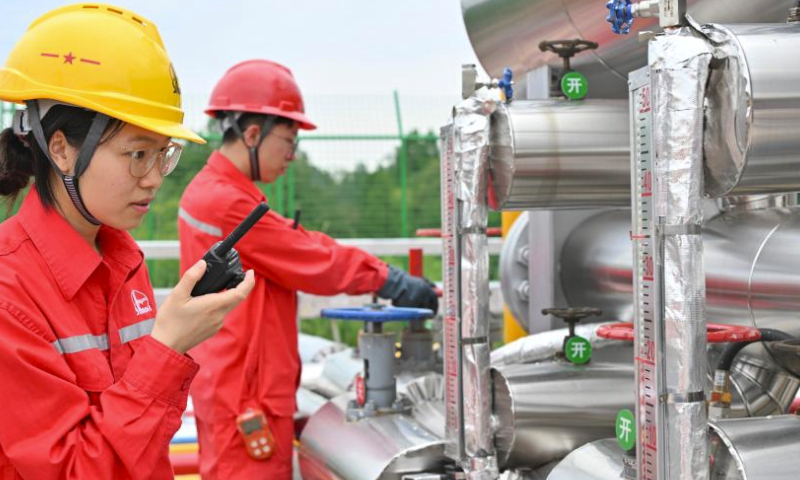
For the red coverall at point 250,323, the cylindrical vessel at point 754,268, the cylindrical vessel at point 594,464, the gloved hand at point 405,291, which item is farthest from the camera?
the gloved hand at point 405,291

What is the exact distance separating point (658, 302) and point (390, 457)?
1305 mm

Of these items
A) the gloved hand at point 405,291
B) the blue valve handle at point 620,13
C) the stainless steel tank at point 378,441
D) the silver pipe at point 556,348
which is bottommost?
the stainless steel tank at point 378,441

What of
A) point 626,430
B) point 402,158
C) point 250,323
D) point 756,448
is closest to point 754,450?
point 756,448

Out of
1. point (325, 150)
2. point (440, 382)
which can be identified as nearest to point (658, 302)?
point (440, 382)

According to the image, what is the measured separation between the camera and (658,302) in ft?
6.01

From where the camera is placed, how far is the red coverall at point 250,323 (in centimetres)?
331

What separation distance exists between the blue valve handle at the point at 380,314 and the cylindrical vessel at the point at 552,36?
2.96ft

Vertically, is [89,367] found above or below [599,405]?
above

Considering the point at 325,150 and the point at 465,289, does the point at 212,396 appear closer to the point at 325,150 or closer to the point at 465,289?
the point at 465,289

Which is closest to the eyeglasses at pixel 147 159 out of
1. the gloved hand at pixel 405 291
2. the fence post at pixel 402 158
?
the gloved hand at pixel 405 291

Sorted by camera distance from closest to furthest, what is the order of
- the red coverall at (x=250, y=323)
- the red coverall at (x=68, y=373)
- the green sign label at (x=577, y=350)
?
the red coverall at (x=68, y=373), the green sign label at (x=577, y=350), the red coverall at (x=250, y=323)

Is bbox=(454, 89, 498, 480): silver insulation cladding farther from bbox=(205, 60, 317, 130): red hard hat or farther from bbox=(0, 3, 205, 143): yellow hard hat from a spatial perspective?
bbox=(0, 3, 205, 143): yellow hard hat

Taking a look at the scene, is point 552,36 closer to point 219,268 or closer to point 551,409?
point 551,409

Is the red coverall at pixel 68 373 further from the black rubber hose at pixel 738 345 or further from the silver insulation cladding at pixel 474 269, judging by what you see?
the black rubber hose at pixel 738 345
